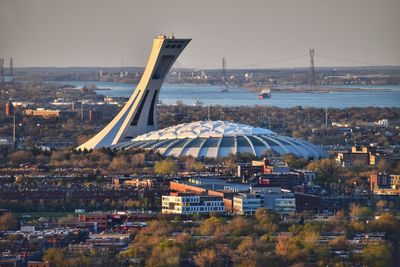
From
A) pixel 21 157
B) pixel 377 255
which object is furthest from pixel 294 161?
pixel 377 255

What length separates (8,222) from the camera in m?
37.3


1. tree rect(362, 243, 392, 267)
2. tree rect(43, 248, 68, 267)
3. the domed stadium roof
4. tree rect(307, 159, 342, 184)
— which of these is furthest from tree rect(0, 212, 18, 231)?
the domed stadium roof

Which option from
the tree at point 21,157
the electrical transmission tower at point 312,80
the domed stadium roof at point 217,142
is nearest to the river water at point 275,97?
the electrical transmission tower at point 312,80

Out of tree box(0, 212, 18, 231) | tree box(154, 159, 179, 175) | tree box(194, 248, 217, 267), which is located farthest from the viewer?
tree box(154, 159, 179, 175)

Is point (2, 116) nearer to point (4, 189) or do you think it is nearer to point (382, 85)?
point (4, 189)

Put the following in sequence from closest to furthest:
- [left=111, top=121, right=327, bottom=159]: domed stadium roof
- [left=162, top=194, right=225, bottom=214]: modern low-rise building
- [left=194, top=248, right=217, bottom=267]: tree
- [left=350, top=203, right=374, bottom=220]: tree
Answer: [left=194, top=248, right=217, bottom=267]: tree, [left=350, top=203, right=374, bottom=220]: tree, [left=162, top=194, right=225, bottom=214]: modern low-rise building, [left=111, top=121, right=327, bottom=159]: domed stadium roof

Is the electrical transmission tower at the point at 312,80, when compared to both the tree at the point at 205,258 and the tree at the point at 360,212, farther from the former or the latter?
the tree at the point at 205,258

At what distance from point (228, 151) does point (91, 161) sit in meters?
3.20

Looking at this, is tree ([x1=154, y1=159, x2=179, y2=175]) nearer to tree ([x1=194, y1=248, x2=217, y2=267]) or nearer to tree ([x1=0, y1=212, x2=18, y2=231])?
tree ([x1=0, y1=212, x2=18, y2=231])

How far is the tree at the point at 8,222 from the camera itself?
37.0 metres

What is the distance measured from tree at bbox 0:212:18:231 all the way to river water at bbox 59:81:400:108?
5110 cm

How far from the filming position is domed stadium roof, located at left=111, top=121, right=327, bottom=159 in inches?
2058

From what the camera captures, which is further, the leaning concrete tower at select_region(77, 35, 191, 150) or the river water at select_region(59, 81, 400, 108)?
the river water at select_region(59, 81, 400, 108)

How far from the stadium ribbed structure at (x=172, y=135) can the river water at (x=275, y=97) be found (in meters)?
33.5
